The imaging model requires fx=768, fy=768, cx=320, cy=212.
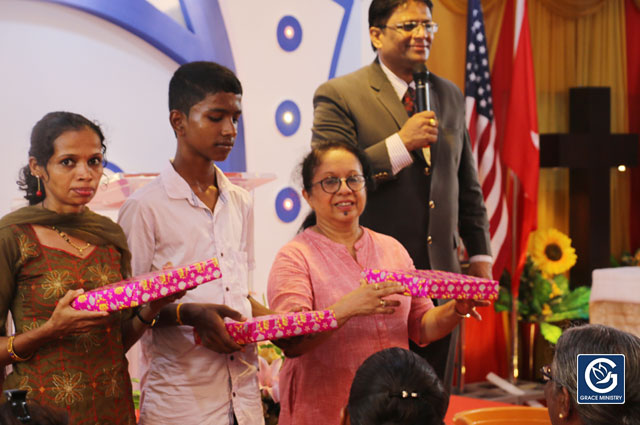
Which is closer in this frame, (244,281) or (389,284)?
(389,284)

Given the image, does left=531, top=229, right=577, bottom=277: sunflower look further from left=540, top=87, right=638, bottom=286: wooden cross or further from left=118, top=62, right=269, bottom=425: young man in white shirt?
left=118, top=62, right=269, bottom=425: young man in white shirt

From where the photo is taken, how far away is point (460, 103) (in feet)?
10.7

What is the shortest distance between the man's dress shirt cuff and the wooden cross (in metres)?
3.85

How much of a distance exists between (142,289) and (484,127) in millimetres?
4317

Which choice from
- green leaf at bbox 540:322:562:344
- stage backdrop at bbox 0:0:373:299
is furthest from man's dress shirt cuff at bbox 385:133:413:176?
green leaf at bbox 540:322:562:344

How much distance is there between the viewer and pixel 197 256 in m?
2.35

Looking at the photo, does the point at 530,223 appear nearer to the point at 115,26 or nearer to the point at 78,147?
the point at 115,26

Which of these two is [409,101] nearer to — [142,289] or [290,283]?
[290,283]

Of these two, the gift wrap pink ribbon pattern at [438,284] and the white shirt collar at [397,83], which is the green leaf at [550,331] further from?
the gift wrap pink ribbon pattern at [438,284]

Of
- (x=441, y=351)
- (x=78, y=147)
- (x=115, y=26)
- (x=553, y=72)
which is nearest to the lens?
(x=78, y=147)

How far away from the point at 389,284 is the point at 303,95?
118 inches

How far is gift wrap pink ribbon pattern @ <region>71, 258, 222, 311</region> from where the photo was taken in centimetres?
189

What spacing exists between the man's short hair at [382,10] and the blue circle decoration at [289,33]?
1.89 metres

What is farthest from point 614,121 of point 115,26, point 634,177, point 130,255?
point 130,255
